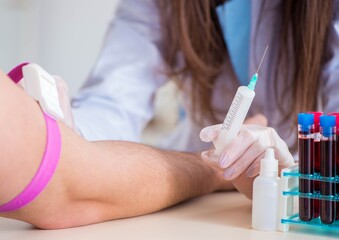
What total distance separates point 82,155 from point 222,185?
0.34m

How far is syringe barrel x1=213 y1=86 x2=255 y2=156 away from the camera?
81cm

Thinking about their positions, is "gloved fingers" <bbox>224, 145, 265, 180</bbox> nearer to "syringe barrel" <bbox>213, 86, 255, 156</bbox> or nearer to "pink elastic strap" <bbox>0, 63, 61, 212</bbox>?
"syringe barrel" <bbox>213, 86, 255, 156</bbox>

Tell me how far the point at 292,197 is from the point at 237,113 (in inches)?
5.0

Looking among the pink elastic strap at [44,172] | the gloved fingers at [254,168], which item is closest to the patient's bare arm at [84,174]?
the pink elastic strap at [44,172]

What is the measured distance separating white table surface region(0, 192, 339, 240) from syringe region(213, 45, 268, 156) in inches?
4.3

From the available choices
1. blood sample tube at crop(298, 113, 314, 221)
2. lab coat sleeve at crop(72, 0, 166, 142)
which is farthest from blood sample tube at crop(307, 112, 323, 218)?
lab coat sleeve at crop(72, 0, 166, 142)

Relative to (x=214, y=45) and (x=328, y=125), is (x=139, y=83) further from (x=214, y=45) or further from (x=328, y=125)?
(x=328, y=125)

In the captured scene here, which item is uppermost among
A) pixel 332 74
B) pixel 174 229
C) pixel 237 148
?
pixel 332 74

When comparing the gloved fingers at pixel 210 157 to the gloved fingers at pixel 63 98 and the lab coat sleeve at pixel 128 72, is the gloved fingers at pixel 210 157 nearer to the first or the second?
the gloved fingers at pixel 63 98

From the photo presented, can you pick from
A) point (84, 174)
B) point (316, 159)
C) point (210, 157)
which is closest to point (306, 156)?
point (316, 159)

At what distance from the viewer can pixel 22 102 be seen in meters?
0.70

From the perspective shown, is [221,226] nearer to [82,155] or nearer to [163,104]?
[82,155]

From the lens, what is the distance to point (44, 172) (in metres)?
0.72

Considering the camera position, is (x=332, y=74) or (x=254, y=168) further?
(x=332, y=74)
